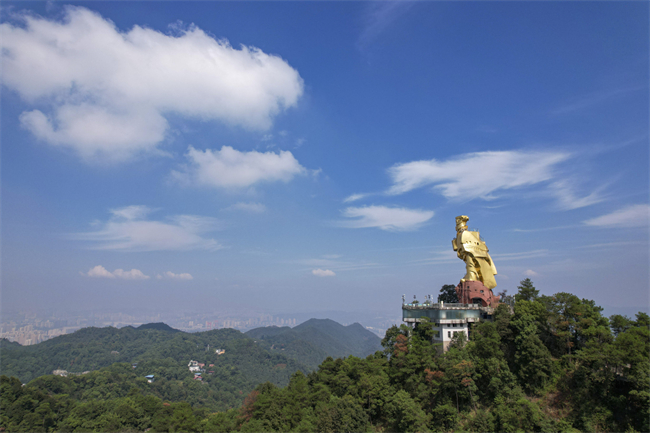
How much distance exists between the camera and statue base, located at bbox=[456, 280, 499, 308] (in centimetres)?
3139

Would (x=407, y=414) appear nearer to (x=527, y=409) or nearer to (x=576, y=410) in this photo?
(x=527, y=409)

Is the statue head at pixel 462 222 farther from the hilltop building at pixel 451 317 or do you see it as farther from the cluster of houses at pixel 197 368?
the cluster of houses at pixel 197 368

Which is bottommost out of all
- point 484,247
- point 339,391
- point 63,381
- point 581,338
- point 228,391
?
point 228,391

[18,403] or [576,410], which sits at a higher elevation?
[576,410]

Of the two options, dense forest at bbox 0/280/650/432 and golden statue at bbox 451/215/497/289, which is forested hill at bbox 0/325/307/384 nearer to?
dense forest at bbox 0/280/650/432

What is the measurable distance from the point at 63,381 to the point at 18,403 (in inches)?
954

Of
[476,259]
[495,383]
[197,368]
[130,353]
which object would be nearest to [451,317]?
[476,259]

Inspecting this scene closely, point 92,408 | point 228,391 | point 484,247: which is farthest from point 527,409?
point 228,391

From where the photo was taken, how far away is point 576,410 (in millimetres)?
21797

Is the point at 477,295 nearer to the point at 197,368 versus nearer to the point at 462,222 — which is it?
the point at 462,222

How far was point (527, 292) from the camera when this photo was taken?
30.4 meters

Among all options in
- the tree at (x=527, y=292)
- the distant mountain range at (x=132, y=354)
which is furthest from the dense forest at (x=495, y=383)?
the distant mountain range at (x=132, y=354)

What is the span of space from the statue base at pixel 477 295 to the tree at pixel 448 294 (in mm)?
7561

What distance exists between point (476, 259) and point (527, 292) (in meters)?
4.98
